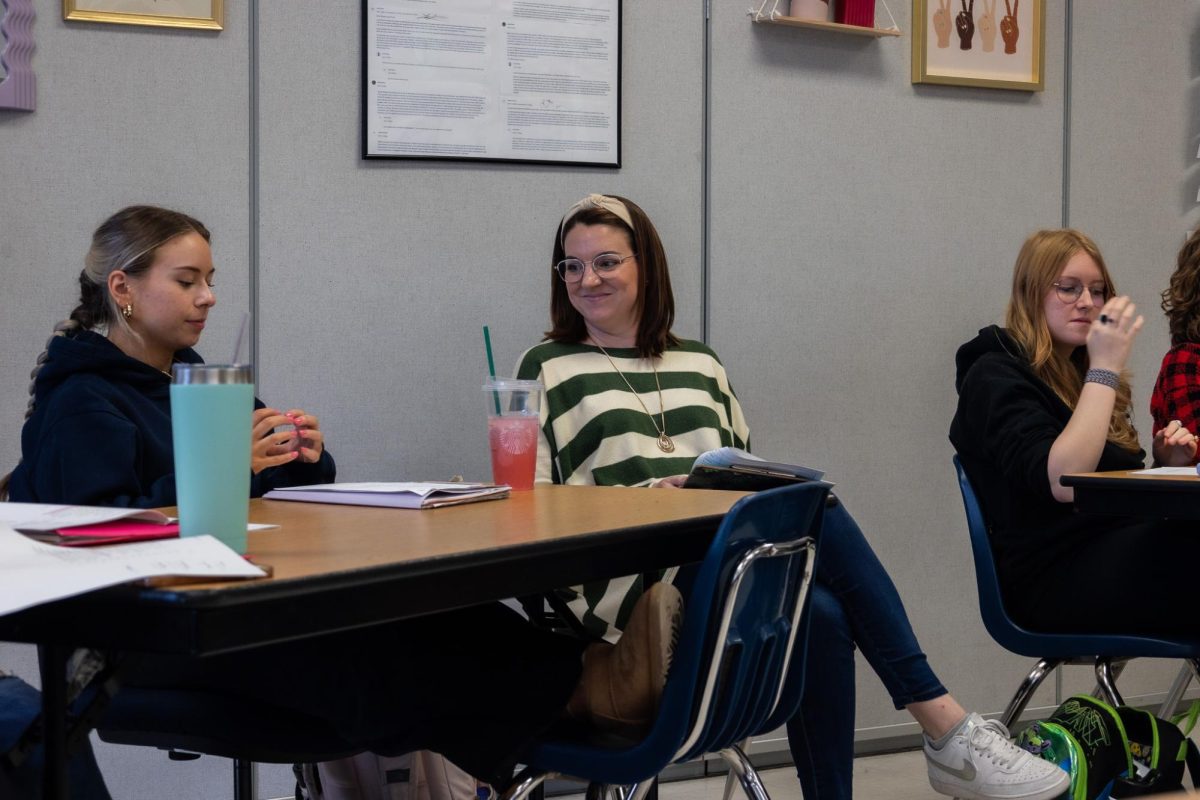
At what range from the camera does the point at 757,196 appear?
3.05 metres

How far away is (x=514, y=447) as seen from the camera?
179cm

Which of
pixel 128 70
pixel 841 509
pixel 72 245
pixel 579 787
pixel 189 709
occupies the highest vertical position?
pixel 128 70

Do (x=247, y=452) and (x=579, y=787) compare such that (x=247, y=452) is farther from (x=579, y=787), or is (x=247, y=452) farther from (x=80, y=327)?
(x=579, y=787)

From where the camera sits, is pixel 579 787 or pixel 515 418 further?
pixel 579 787

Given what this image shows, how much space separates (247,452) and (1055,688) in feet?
9.39

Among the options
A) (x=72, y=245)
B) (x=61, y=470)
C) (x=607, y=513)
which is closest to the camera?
(x=607, y=513)

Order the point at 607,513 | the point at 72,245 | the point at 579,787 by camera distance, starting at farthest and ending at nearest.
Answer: the point at 579,787 < the point at 72,245 < the point at 607,513

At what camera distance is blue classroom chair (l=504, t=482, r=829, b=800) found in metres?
1.37

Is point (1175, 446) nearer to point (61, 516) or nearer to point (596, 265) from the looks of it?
point (596, 265)

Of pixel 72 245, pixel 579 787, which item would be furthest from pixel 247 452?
pixel 579 787

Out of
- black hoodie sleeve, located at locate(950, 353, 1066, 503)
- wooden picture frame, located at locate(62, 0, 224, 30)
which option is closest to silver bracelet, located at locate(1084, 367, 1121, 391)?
black hoodie sleeve, located at locate(950, 353, 1066, 503)

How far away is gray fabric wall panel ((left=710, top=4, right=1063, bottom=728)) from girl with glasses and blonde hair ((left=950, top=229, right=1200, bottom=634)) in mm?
546

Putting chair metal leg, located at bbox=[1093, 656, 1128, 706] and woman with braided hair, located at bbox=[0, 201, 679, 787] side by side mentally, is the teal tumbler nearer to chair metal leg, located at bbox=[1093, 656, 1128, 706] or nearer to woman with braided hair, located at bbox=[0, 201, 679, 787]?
woman with braided hair, located at bbox=[0, 201, 679, 787]

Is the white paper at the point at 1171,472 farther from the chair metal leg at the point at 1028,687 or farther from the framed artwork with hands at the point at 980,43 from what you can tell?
the framed artwork with hands at the point at 980,43
